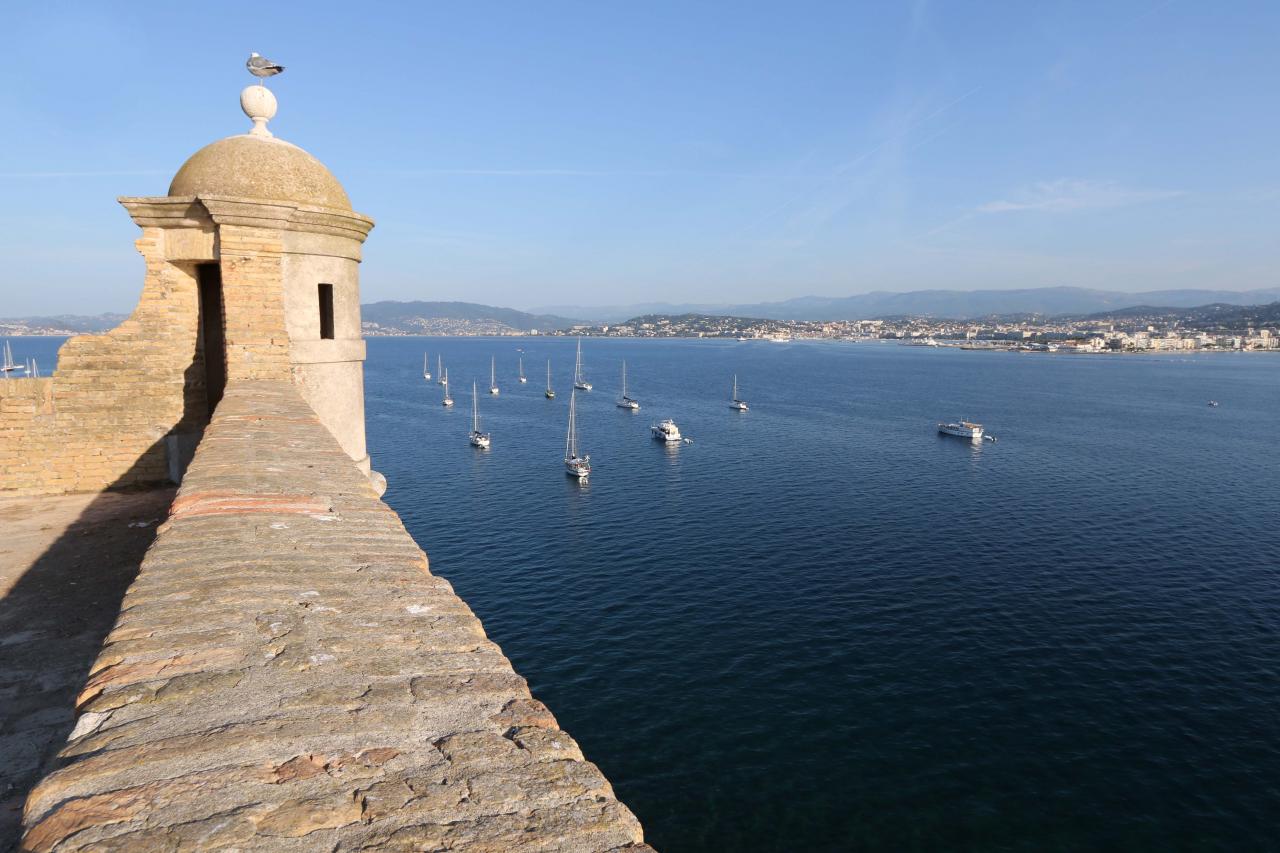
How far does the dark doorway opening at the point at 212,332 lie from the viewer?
13.6 meters

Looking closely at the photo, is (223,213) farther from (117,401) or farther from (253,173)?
(117,401)

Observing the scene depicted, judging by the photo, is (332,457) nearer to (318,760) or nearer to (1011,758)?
Answer: (318,760)

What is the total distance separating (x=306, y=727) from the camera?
3070mm

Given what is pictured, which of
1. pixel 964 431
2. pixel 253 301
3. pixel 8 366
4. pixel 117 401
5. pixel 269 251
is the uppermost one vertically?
pixel 269 251

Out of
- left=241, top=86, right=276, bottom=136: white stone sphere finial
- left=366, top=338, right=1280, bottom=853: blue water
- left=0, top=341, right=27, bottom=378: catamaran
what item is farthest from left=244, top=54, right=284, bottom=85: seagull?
left=0, top=341, right=27, bottom=378: catamaran

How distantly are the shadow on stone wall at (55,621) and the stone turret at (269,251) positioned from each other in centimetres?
277

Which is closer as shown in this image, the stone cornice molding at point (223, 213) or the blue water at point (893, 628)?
the stone cornice molding at point (223, 213)

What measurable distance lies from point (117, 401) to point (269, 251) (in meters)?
3.74

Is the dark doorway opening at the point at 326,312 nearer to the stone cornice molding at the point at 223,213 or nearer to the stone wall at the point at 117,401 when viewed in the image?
the stone cornice molding at the point at 223,213

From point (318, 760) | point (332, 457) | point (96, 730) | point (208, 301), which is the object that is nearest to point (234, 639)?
point (96, 730)

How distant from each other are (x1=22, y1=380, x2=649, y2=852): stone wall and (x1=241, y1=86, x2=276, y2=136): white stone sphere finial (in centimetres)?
1052

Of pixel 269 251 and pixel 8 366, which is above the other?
pixel 269 251

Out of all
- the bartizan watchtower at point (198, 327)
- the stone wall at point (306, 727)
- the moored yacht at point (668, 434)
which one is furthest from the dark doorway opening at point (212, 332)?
→ the moored yacht at point (668, 434)

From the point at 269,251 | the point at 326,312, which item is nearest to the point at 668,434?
the point at 326,312
